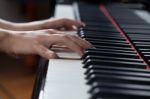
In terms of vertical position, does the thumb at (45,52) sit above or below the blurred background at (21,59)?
above

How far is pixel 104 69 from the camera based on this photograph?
2.16 ft

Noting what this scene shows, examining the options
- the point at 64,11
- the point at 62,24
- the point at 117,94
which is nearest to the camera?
the point at 117,94

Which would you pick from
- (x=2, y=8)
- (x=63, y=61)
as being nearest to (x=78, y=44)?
(x=63, y=61)

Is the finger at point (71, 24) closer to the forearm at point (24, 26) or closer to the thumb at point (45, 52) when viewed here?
the forearm at point (24, 26)

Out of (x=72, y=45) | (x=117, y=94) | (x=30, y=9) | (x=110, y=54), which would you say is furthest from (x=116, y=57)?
(x=30, y=9)

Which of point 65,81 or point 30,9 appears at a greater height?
point 65,81

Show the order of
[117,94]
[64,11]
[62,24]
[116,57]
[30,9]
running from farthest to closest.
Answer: [30,9], [64,11], [62,24], [116,57], [117,94]

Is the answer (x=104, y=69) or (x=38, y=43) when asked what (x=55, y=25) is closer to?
(x=38, y=43)

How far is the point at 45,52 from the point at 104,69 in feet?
0.58

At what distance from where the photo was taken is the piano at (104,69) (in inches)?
21.5

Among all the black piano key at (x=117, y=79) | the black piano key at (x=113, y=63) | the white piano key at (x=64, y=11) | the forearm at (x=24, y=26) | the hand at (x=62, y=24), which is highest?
the black piano key at (x=117, y=79)

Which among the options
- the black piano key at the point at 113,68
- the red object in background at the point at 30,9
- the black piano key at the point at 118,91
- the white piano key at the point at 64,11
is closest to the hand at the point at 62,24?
the white piano key at the point at 64,11

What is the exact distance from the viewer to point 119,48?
0.83m

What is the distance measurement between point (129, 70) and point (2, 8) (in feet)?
6.66
